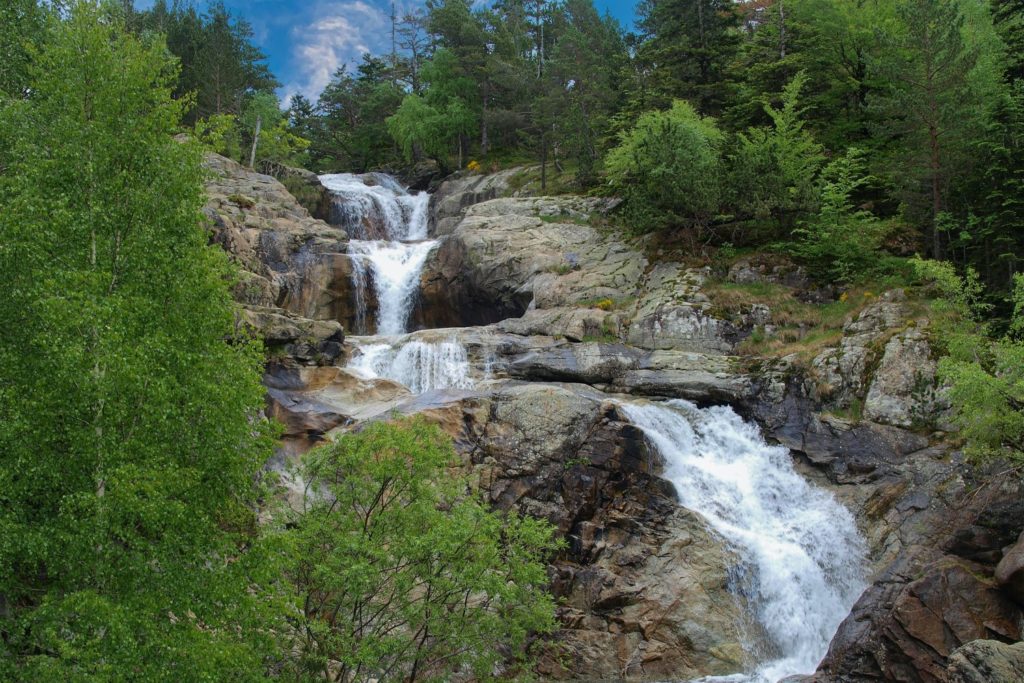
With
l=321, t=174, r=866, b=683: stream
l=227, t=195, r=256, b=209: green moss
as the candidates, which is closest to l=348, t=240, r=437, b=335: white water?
l=227, t=195, r=256, b=209: green moss

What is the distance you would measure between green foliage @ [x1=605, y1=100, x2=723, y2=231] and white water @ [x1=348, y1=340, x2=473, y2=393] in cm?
1098

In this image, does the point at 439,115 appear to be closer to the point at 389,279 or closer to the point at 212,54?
the point at 212,54

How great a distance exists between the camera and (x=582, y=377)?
25.1 meters

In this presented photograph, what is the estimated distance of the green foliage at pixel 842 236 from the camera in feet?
90.5

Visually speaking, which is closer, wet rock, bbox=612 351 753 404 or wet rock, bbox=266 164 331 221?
wet rock, bbox=612 351 753 404

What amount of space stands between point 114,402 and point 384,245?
90.6 feet

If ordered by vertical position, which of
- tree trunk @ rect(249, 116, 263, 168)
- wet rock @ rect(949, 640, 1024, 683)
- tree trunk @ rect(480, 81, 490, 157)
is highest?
tree trunk @ rect(480, 81, 490, 157)

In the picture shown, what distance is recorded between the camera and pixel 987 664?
10.0m

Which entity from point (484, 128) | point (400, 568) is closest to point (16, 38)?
point (400, 568)

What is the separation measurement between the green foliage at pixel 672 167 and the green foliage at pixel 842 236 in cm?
420

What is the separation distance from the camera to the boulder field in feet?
51.7

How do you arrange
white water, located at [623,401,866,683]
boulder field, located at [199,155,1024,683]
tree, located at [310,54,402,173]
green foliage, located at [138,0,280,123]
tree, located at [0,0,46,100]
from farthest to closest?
tree, located at [310,54,402,173], green foliage, located at [138,0,280,123], tree, located at [0,0,46,100], white water, located at [623,401,866,683], boulder field, located at [199,155,1024,683]

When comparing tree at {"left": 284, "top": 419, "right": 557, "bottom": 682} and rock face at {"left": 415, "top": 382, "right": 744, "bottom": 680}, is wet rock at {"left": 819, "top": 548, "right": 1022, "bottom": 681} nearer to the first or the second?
rock face at {"left": 415, "top": 382, "right": 744, "bottom": 680}

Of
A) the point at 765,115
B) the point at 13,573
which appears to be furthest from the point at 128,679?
the point at 765,115
